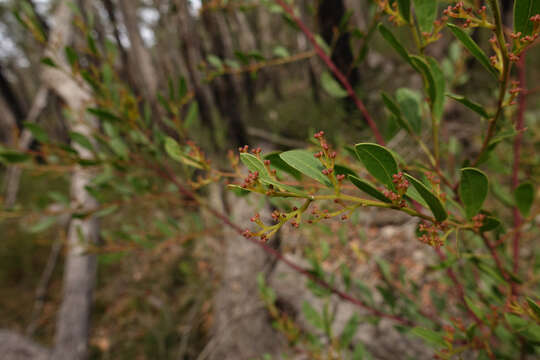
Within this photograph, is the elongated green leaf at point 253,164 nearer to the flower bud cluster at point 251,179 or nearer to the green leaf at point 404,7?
the flower bud cluster at point 251,179

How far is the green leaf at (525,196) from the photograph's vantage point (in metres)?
0.37

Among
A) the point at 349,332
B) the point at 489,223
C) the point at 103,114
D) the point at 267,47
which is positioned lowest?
the point at 349,332

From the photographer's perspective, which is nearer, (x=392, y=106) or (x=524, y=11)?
(x=524, y=11)

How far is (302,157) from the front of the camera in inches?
10.3

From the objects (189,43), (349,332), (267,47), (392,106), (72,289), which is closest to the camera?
(392,106)

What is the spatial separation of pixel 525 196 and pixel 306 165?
1.13ft

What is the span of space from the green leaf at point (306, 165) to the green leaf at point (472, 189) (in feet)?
0.39

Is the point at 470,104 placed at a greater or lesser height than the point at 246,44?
lesser

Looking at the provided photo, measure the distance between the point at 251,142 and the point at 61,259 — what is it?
1.93 m

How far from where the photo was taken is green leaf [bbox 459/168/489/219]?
246 mm

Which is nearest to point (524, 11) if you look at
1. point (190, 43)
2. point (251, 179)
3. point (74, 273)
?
point (251, 179)

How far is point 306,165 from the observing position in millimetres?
250

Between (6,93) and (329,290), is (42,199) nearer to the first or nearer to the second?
(329,290)

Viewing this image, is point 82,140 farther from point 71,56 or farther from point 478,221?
point 478,221
